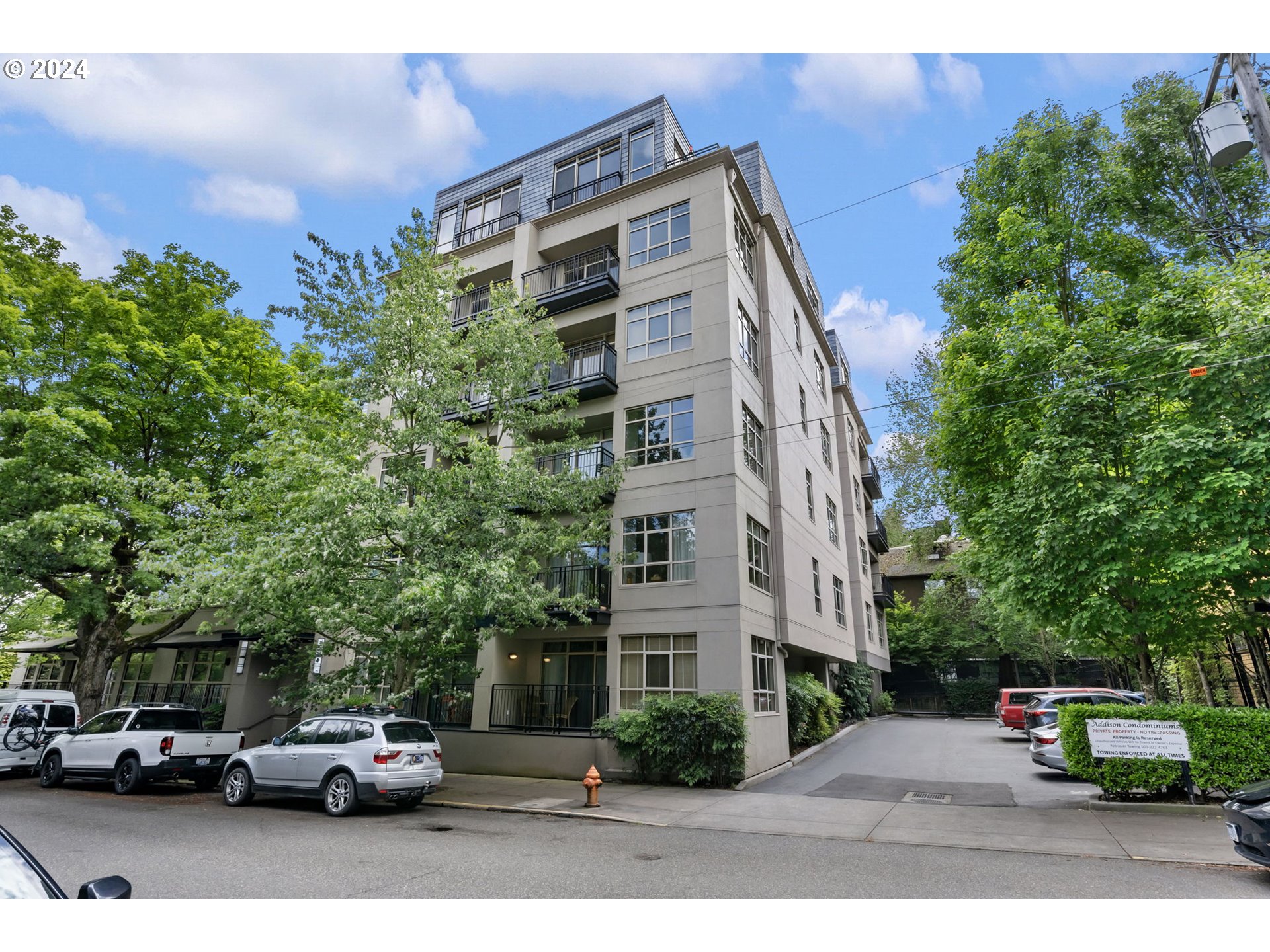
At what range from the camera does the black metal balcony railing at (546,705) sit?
1775 cm

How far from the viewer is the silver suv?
11.4 meters

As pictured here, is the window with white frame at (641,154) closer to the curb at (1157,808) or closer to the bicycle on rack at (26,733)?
the curb at (1157,808)

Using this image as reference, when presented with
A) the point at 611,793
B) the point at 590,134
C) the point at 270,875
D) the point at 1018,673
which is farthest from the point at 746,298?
the point at 1018,673

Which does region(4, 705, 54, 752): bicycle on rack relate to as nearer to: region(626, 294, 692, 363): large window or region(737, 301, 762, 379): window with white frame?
region(626, 294, 692, 363): large window

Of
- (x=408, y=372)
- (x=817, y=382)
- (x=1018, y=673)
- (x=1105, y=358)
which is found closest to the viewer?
(x=1105, y=358)

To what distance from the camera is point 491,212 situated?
25172mm

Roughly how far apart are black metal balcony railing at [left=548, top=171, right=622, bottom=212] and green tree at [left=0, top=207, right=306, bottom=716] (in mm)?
10418

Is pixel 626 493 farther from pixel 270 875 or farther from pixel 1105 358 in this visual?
pixel 270 875

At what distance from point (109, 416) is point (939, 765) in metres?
24.6

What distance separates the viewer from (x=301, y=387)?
1800cm

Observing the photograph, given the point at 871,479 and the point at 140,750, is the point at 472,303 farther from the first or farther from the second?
the point at 871,479

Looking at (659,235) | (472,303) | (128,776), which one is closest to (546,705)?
(128,776)

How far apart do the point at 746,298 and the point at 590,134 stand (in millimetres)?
8864

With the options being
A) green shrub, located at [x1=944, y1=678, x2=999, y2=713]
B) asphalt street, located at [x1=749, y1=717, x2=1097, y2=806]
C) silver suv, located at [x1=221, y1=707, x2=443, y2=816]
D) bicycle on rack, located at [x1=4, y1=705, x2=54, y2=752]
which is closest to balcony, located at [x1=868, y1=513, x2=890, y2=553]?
green shrub, located at [x1=944, y1=678, x2=999, y2=713]
